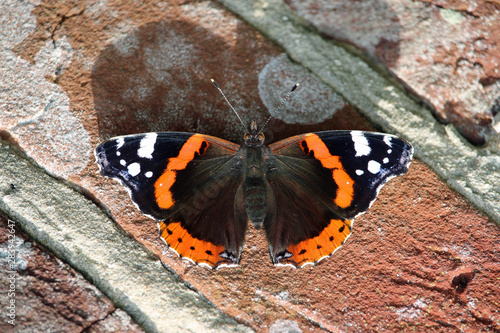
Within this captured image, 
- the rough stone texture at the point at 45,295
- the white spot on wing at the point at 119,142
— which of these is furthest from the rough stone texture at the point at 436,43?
the rough stone texture at the point at 45,295

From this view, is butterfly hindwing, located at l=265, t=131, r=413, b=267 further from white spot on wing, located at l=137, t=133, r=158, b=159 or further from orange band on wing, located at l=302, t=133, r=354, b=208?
white spot on wing, located at l=137, t=133, r=158, b=159

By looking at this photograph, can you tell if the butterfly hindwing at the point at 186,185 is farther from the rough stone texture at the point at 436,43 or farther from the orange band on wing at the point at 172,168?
the rough stone texture at the point at 436,43

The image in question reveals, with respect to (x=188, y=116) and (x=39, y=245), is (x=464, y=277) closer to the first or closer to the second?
(x=188, y=116)

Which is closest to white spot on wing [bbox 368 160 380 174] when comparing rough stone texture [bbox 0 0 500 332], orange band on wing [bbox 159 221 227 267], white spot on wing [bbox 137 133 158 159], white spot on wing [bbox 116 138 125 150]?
rough stone texture [bbox 0 0 500 332]

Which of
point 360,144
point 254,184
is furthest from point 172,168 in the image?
point 360,144

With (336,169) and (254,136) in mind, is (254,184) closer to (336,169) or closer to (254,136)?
(254,136)

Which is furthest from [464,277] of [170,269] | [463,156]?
[170,269]

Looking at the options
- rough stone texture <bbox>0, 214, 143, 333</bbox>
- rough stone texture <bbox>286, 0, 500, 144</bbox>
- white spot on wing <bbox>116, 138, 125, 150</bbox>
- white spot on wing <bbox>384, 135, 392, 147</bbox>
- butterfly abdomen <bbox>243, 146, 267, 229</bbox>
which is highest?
rough stone texture <bbox>286, 0, 500, 144</bbox>
